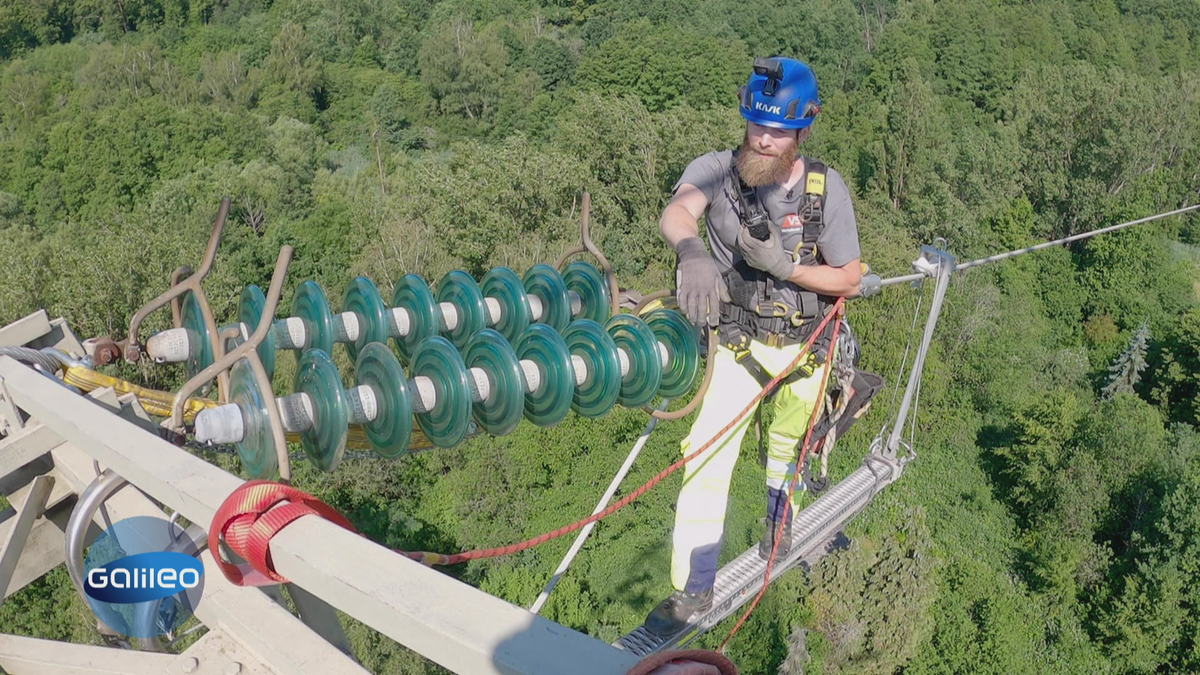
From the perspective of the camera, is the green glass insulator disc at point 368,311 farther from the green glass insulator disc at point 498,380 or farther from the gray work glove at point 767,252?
the gray work glove at point 767,252

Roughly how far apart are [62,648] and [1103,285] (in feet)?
135

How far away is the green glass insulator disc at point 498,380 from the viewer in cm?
396

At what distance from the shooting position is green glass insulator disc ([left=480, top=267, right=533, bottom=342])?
4934 mm

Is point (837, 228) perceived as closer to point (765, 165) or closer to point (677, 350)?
point (765, 165)

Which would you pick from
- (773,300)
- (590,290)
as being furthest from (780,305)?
(590,290)

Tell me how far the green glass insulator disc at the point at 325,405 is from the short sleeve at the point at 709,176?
5.64 feet

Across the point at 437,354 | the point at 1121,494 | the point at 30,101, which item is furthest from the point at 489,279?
the point at 30,101

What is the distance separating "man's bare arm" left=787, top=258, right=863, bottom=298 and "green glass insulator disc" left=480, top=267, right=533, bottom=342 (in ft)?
4.88

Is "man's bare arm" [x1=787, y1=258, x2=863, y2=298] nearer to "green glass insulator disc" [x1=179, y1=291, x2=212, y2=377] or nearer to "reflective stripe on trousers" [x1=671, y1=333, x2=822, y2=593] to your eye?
"reflective stripe on trousers" [x1=671, y1=333, x2=822, y2=593]

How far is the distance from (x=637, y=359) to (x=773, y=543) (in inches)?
53.5

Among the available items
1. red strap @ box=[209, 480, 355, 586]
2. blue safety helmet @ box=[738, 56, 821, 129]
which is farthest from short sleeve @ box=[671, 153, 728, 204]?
red strap @ box=[209, 480, 355, 586]

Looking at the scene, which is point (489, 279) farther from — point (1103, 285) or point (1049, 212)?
point (1049, 212)

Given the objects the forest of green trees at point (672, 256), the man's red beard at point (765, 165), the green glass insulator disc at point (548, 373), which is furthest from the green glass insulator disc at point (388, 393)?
the forest of green trees at point (672, 256)

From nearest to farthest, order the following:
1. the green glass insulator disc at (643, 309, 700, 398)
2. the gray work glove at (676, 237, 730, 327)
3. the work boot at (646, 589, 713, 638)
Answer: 1. the gray work glove at (676, 237, 730, 327)
2. the work boot at (646, 589, 713, 638)
3. the green glass insulator disc at (643, 309, 700, 398)
